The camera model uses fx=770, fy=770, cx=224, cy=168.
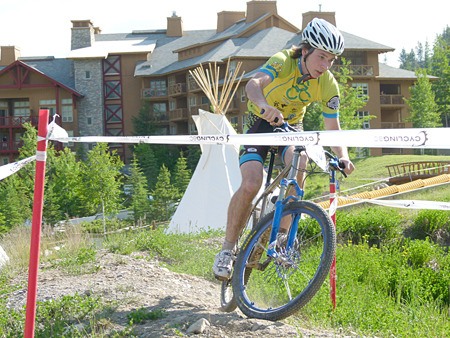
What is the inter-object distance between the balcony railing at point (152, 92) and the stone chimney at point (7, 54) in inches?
581

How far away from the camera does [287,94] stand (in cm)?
580

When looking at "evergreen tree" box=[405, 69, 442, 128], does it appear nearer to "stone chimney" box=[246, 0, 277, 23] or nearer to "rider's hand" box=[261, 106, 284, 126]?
"stone chimney" box=[246, 0, 277, 23]

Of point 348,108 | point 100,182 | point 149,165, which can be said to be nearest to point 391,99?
point 348,108

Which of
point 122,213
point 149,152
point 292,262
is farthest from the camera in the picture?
point 149,152

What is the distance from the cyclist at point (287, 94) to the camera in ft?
18.0

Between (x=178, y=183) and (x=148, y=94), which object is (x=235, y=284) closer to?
(x=178, y=183)

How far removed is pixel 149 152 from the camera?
5634 cm

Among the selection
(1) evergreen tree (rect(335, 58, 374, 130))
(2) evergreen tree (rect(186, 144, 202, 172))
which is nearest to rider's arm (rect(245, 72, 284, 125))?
(1) evergreen tree (rect(335, 58, 374, 130))

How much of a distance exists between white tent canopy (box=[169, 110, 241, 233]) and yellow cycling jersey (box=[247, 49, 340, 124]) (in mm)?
13881

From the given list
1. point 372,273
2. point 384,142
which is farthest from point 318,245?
point 372,273

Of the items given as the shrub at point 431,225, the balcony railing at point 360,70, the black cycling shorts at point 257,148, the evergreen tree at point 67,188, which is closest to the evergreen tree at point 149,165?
the evergreen tree at point 67,188

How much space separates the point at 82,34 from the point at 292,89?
217 feet

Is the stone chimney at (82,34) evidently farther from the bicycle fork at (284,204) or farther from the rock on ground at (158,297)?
the bicycle fork at (284,204)

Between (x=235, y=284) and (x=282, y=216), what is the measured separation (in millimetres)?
625
